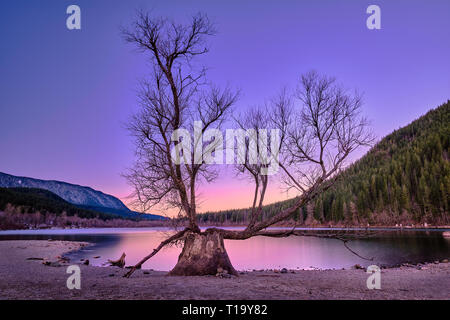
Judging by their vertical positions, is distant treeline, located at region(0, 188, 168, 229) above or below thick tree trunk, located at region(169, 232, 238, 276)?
below

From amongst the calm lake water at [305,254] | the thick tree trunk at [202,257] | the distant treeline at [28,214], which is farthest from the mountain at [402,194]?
the distant treeline at [28,214]

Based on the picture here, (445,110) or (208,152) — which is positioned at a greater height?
(445,110)

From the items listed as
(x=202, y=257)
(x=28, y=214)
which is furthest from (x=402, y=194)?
(x=28, y=214)

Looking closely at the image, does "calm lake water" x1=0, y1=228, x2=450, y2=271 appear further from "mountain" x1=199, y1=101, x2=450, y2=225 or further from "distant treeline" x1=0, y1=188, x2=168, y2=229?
"distant treeline" x1=0, y1=188, x2=168, y2=229

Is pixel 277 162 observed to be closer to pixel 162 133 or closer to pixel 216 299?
pixel 162 133

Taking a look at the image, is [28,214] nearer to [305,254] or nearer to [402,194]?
[305,254]

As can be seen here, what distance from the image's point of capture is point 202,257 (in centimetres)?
1367

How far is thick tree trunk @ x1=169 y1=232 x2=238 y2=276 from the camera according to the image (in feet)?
44.2

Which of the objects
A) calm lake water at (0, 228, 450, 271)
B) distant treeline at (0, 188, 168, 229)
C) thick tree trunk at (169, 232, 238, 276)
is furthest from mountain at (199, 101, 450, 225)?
distant treeline at (0, 188, 168, 229)
